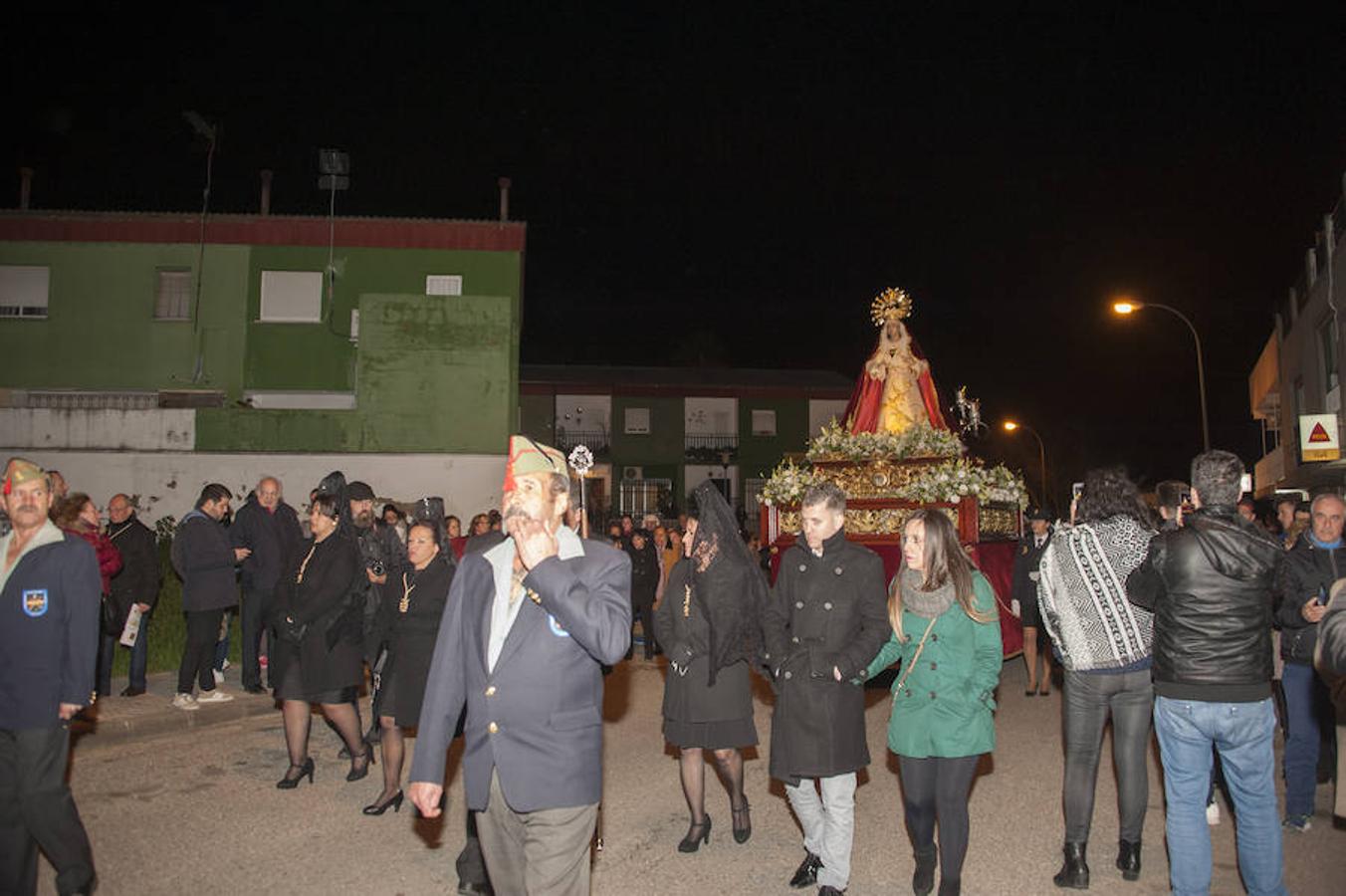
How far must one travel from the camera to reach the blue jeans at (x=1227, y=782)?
432 cm

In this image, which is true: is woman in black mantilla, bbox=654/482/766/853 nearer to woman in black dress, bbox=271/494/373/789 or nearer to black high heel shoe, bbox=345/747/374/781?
woman in black dress, bbox=271/494/373/789

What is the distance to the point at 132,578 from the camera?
9.99 meters

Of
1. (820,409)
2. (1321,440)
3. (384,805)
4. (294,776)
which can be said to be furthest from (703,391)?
(384,805)

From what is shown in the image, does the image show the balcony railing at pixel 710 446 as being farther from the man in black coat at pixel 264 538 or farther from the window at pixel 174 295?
the man in black coat at pixel 264 538

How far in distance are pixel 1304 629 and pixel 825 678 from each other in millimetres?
3391

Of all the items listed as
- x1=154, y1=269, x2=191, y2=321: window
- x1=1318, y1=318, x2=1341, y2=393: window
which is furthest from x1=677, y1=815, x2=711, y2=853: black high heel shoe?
x1=154, y1=269, x2=191, y2=321: window

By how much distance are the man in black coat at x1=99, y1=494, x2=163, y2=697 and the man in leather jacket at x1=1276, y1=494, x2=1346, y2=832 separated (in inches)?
393

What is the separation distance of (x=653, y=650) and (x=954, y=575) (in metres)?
10.1

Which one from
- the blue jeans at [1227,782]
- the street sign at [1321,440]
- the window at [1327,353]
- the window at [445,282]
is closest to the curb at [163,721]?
the blue jeans at [1227,782]

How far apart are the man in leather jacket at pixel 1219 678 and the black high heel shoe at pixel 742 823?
2481 mm

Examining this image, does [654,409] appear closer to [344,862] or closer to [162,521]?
[162,521]

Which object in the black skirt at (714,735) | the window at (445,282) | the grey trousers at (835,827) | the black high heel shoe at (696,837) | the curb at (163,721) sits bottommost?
the curb at (163,721)

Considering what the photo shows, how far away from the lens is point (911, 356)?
1353 centimetres

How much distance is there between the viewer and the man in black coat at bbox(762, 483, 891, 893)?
5.03 metres
